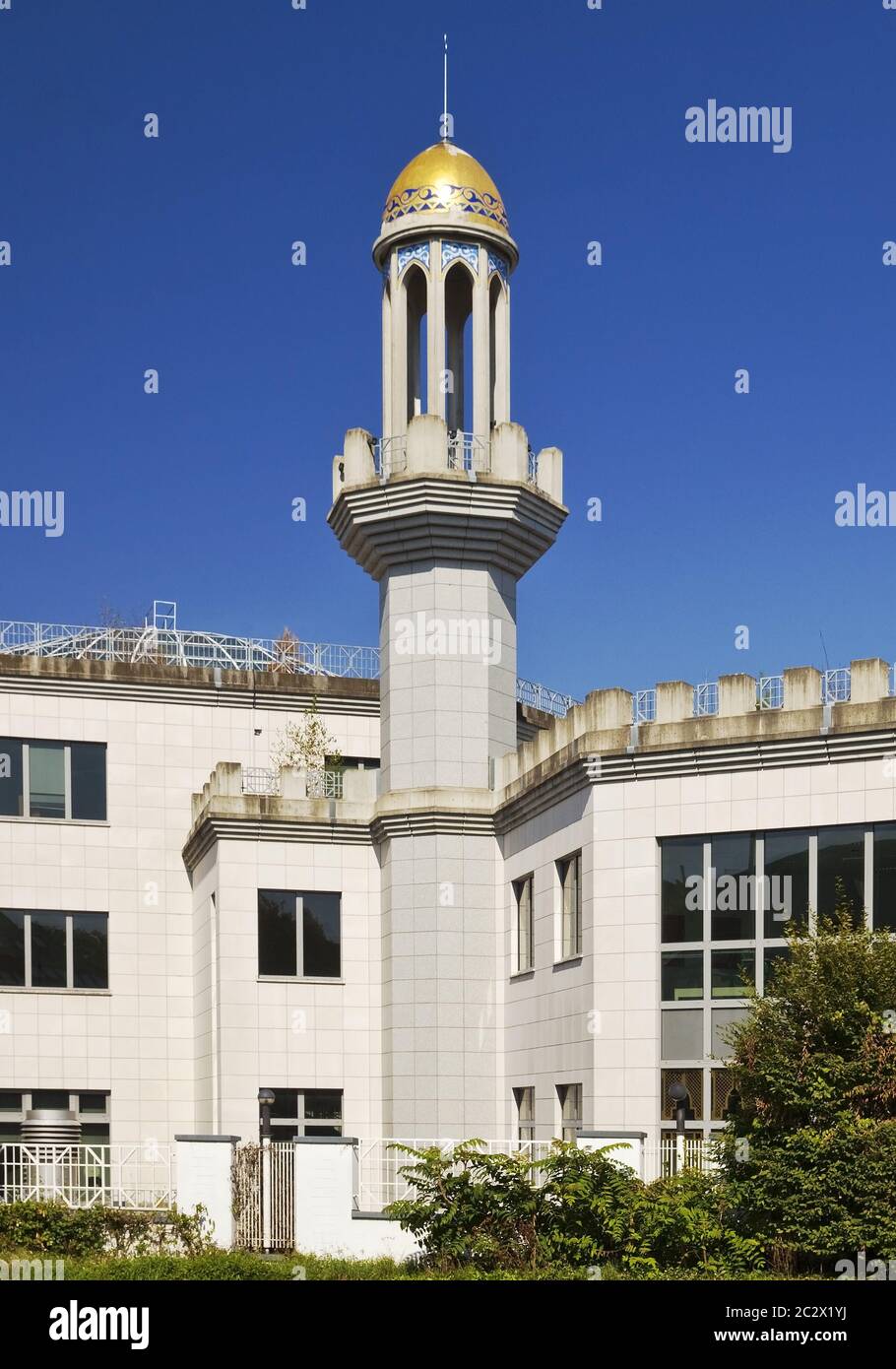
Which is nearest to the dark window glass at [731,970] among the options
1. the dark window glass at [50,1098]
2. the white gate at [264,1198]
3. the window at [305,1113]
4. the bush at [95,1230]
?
the white gate at [264,1198]

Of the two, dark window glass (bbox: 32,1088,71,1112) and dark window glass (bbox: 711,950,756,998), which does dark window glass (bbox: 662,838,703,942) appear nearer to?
dark window glass (bbox: 711,950,756,998)

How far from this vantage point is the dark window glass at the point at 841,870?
84.1 ft

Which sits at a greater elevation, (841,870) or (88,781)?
(88,781)

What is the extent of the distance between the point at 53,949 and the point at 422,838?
9328mm

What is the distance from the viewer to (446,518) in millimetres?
33812

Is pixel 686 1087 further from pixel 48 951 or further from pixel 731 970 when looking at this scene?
pixel 48 951

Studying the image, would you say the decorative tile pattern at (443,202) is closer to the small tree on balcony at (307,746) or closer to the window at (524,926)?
the small tree on balcony at (307,746)

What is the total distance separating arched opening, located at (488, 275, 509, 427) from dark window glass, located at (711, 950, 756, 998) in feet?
43.8

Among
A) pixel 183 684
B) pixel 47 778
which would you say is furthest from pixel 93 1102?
pixel 183 684

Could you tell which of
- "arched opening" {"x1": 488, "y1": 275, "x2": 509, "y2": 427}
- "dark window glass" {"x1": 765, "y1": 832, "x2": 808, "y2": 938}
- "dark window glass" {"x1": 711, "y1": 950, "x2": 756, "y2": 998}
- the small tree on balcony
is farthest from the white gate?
"arched opening" {"x1": 488, "y1": 275, "x2": 509, "y2": 427}

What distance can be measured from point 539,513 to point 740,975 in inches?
471

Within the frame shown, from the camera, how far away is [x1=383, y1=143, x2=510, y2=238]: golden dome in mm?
35312
